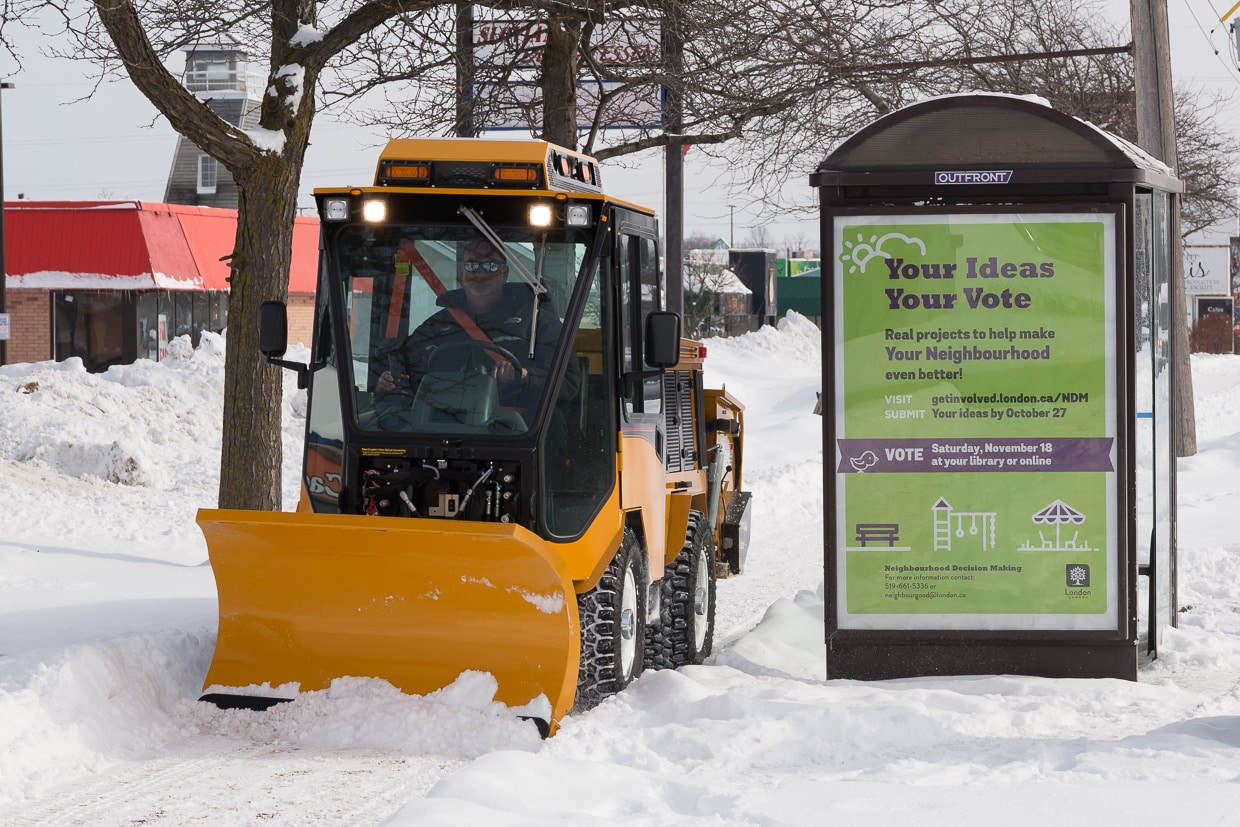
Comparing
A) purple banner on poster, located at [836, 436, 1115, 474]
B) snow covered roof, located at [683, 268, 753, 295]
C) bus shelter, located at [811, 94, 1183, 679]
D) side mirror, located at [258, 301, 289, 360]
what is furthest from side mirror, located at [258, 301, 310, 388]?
snow covered roof, located at [683, 268, 753, 295]

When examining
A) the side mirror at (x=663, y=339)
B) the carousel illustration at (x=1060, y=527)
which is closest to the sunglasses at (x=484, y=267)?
the side mirror at (x=663, y=339)

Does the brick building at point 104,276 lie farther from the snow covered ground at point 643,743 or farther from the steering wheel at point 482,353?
the steering wheel at point 482,353

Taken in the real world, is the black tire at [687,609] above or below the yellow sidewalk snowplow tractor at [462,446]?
below

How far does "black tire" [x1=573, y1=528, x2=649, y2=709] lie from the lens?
6.93m

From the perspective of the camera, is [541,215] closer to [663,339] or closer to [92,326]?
[663,339]

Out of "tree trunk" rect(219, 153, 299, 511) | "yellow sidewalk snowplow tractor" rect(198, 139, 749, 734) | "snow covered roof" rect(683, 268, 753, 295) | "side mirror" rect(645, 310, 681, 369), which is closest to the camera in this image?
"yellow sidewalk snowplow tractor" rect(198, 139, 749, 734)

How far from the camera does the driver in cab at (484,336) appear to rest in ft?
23.5

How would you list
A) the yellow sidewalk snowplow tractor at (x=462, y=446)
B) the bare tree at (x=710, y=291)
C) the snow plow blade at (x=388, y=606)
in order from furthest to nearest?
the bare tree at (x=710, y=291), the yellow sidewalk snowplow tractor at (x=462, y=446), the snow plow blade at (x=388, y=606)

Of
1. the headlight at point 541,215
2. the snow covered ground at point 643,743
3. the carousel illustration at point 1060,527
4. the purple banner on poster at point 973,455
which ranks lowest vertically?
the snow covered ground at point 643,743

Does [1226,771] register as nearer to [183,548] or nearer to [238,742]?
[238,742]

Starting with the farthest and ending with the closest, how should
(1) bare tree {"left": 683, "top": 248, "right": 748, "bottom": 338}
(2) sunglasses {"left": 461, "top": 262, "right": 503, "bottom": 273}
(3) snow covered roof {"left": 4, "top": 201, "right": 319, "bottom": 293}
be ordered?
(1) bare tree {"left": 683, "top": 248, "right": 748, "bottom": 338}
(3) snow covered roof {"left": 4, "top": 201, "right": 319, "bottom": 293}
(2) sunglasses {"left": 461, "top": 262, "right": 503, "bottom": 273}

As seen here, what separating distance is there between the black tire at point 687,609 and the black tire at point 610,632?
540mm

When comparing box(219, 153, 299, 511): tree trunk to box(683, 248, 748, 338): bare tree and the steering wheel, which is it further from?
box(683, 248, 748, 338): bare tree

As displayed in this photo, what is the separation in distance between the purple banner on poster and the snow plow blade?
1.75 meters
